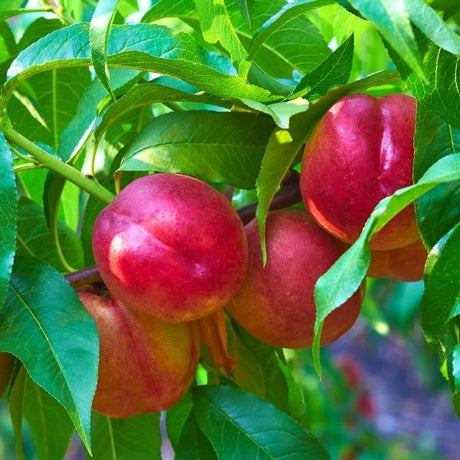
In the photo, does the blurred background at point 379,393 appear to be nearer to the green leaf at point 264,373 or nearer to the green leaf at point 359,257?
the green leaf at point 264,373

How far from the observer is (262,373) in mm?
895

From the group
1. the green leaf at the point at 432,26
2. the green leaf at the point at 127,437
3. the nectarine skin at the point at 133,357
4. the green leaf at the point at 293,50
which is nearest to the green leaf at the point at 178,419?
the green leaf at the point at 127,437

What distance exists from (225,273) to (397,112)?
179 mm

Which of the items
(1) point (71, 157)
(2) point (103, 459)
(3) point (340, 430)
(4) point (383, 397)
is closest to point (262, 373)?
(2) point (103, 459)

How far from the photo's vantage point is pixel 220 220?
69 centimetres

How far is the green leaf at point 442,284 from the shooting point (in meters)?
0.62

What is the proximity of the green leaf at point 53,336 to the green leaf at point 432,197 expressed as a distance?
10.2 inches

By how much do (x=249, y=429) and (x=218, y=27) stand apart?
1.13 ft

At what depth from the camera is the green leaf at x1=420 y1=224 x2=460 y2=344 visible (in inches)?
24.4

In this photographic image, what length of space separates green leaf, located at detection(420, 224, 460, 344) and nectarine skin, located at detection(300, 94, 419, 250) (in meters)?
0.06

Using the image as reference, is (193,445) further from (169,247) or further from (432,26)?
(432,26)

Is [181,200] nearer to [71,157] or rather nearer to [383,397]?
[71,157]

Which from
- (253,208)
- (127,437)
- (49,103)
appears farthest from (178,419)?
(49,103)

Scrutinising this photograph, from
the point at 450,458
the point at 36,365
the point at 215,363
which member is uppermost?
the point at 36,365
